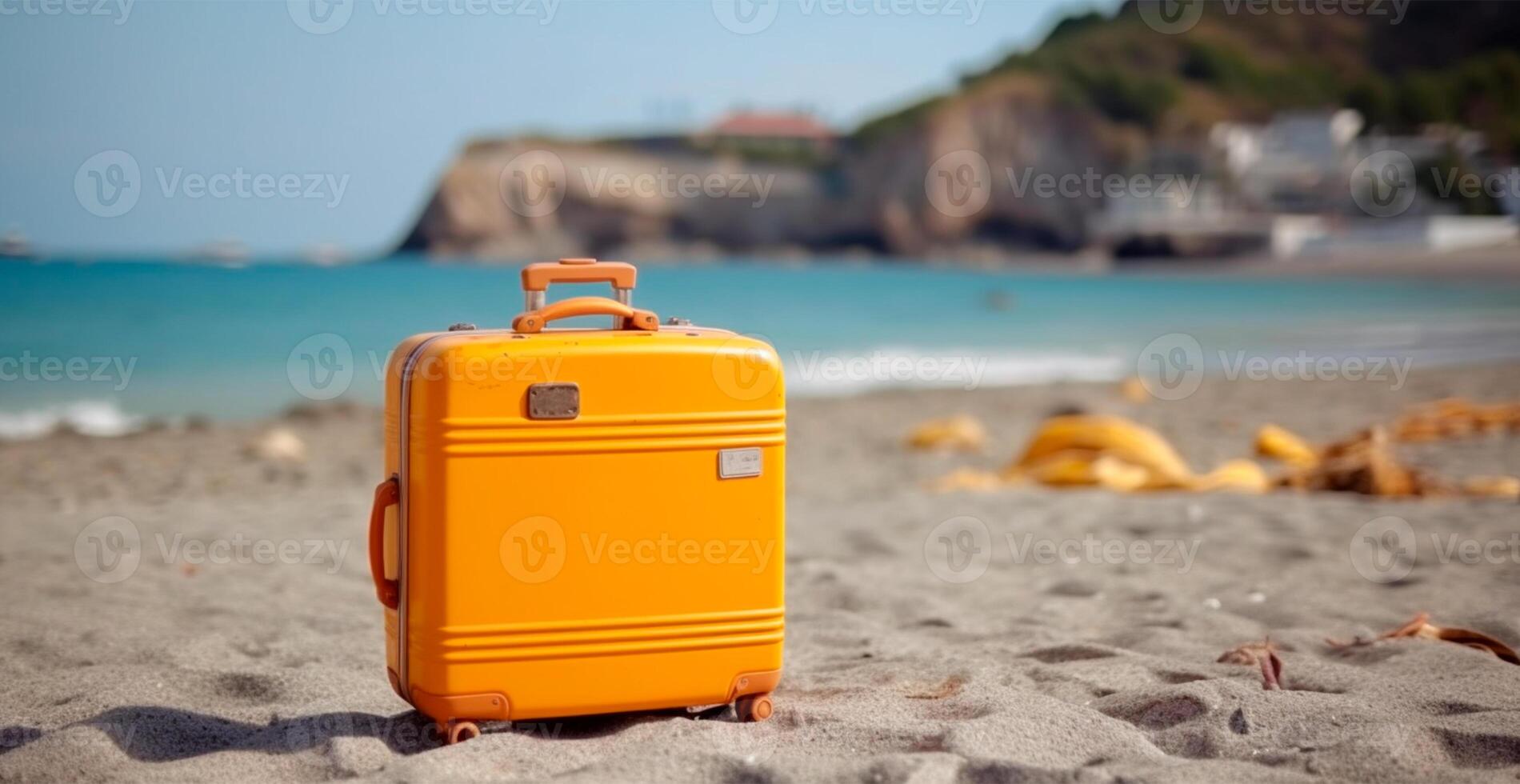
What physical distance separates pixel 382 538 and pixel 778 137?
86589mm

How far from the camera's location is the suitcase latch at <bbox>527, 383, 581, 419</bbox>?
2400 millimetres

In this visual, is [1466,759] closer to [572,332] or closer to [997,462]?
[572,332]

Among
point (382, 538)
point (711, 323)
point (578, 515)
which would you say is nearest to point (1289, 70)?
point (711, 323)

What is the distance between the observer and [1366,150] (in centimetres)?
7288

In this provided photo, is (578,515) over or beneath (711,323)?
beneath

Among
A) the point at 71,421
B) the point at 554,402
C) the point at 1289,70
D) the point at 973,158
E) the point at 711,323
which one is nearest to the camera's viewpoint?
the point at 554,402

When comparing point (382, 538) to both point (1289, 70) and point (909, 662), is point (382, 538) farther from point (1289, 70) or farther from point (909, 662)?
point (1289, 70)

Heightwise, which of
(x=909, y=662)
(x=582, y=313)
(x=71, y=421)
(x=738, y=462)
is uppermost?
(x=582, y=313)

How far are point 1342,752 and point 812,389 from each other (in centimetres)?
1419

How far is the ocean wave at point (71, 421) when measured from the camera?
11.2 m

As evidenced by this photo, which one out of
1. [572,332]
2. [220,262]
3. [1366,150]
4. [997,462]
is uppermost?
[1366,150]

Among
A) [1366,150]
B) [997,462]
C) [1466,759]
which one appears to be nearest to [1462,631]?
[1466,759]

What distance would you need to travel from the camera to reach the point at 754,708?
268cm

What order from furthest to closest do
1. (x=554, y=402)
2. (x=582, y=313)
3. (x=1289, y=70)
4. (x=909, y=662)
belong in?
(x=1289, y=70) < (x=909, y=662) < (x=582, y=313) < (x=554, y=402)
